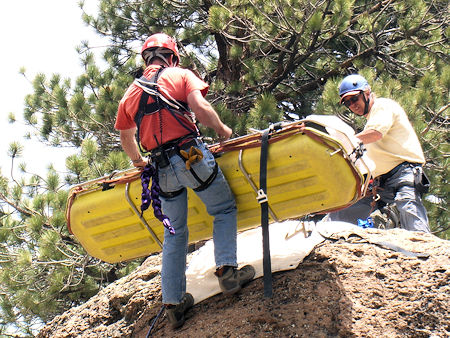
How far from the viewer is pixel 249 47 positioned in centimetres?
855

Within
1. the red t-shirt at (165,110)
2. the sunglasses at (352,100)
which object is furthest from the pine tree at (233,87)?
the red t-shirt at (165,110)

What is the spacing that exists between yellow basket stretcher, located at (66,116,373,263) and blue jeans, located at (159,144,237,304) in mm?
184

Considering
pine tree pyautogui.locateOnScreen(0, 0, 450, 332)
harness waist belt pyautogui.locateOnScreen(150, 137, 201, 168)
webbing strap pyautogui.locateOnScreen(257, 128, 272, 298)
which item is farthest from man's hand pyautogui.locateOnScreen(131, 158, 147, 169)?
pine tree pyautogui.locateOnScreen(0, 0, 450, 332)

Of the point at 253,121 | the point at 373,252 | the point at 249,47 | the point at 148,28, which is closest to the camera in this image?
the point at 373,252

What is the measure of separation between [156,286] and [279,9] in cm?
466

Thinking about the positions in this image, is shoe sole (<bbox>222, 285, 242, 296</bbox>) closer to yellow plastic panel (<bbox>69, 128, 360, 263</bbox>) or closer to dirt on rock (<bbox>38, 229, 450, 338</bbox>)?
dirt on rock (<bbox>38, 229, 450, 338</bbox>)

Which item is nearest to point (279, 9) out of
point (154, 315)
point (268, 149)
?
point (268, 149)

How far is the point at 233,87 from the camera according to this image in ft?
26.7

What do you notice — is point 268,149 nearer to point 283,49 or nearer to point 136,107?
point 136,107

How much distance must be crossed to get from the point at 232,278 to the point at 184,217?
0.53 m

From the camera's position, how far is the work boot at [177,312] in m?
3.64

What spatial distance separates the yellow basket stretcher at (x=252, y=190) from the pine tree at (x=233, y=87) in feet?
8.85

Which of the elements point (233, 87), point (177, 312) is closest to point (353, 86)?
point (177, 312)

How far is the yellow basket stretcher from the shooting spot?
344cm
